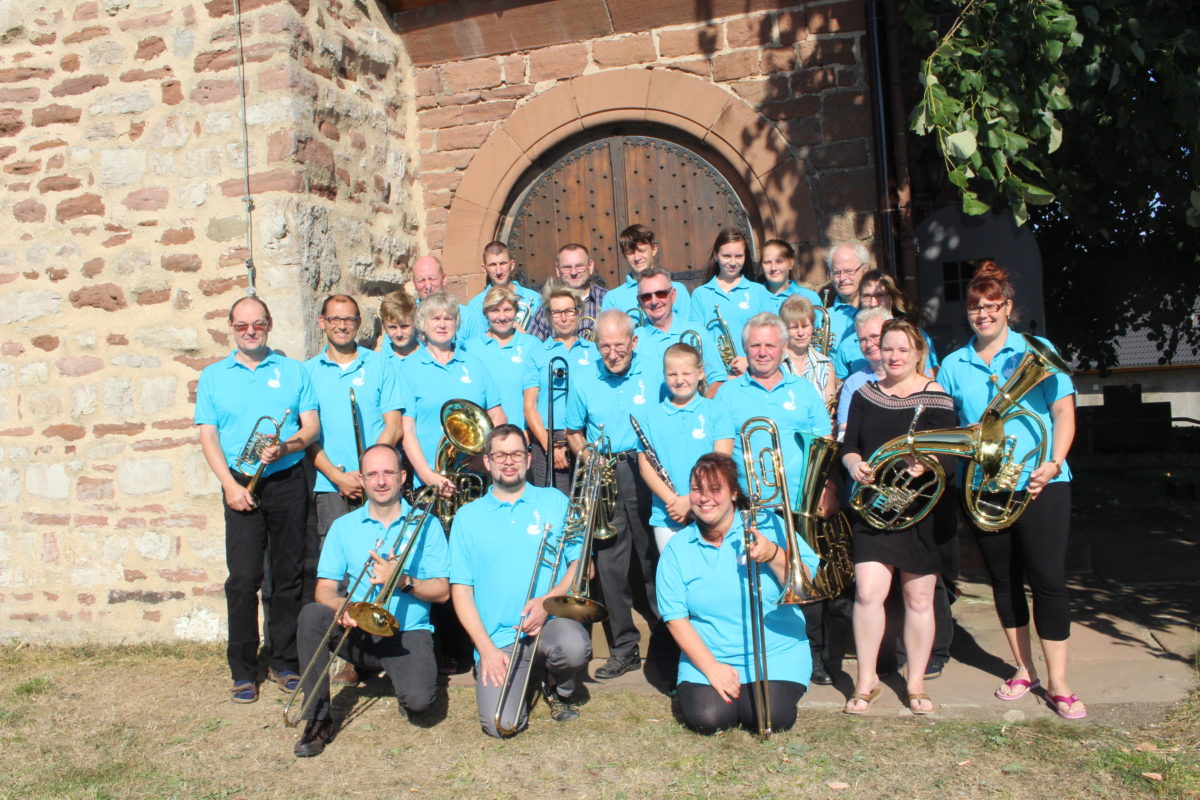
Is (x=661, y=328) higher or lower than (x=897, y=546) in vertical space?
higher

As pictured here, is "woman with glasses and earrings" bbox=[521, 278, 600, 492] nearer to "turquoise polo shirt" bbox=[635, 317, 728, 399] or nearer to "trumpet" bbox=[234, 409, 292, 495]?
"turquoise polo shirt" bbox=[635, 317, 728, 399]

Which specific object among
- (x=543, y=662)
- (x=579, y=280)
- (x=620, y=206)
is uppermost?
(x=620, y=206)

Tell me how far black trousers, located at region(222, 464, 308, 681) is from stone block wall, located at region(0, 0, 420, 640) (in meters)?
1.17

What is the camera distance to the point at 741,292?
20.0 ft

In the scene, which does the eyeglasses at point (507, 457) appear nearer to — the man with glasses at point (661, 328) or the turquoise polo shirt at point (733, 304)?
the man with glasses at point (661, 328)

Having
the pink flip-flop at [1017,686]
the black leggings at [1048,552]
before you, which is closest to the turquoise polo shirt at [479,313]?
the black leggings at [1048,552]

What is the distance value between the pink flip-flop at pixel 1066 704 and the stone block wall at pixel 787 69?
326cm

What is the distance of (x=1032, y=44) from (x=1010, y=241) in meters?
2.96

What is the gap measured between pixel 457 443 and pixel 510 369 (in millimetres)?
588

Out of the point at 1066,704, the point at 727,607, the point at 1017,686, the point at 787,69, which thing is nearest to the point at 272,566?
the point at 727,607

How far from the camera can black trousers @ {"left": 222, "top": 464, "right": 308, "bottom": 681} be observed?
520 centimetres

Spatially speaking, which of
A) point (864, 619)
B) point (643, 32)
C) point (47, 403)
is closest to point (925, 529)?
point (864, 619)

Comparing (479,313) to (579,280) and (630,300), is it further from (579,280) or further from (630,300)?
(630,300)

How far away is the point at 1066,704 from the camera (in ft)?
14.0
